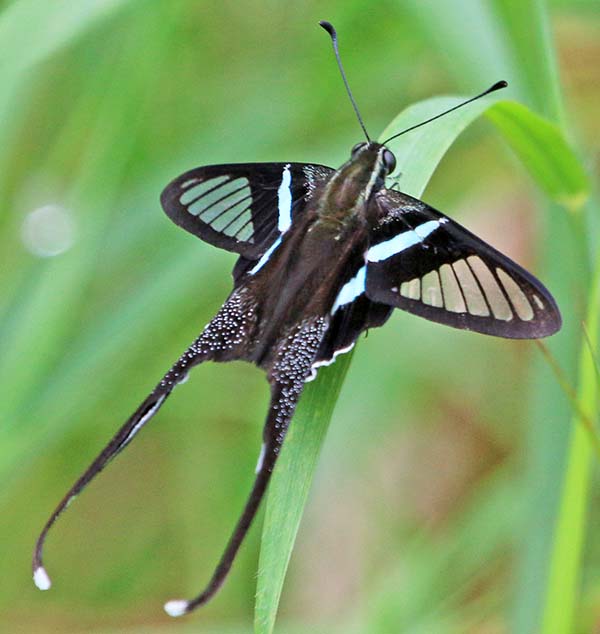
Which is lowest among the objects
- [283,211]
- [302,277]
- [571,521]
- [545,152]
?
[571,521]

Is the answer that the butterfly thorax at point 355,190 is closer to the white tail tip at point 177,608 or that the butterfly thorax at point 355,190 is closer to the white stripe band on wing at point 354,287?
the white stripe band on wing at point 354,287

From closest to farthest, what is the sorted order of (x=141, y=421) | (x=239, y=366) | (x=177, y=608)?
(x=177, y=608) < (x=141, y=421) < (x=239, y=366)

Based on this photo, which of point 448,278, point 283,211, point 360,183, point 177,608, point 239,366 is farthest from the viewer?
point 239,366

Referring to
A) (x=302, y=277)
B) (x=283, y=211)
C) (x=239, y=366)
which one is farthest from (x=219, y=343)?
(x=239, y=366)

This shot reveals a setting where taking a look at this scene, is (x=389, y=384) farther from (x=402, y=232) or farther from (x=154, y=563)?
(x=402, y=232)

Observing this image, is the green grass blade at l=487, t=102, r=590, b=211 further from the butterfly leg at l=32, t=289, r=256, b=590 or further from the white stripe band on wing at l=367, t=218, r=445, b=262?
the butterfly leg at l=32, t=289, r=256, b=590

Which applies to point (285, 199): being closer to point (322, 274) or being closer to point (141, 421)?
point (322, 274)

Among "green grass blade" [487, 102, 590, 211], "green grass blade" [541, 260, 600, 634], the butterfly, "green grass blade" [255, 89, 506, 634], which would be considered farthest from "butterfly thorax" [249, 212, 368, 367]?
"green grass blade" [541, 260, 600, 634]
